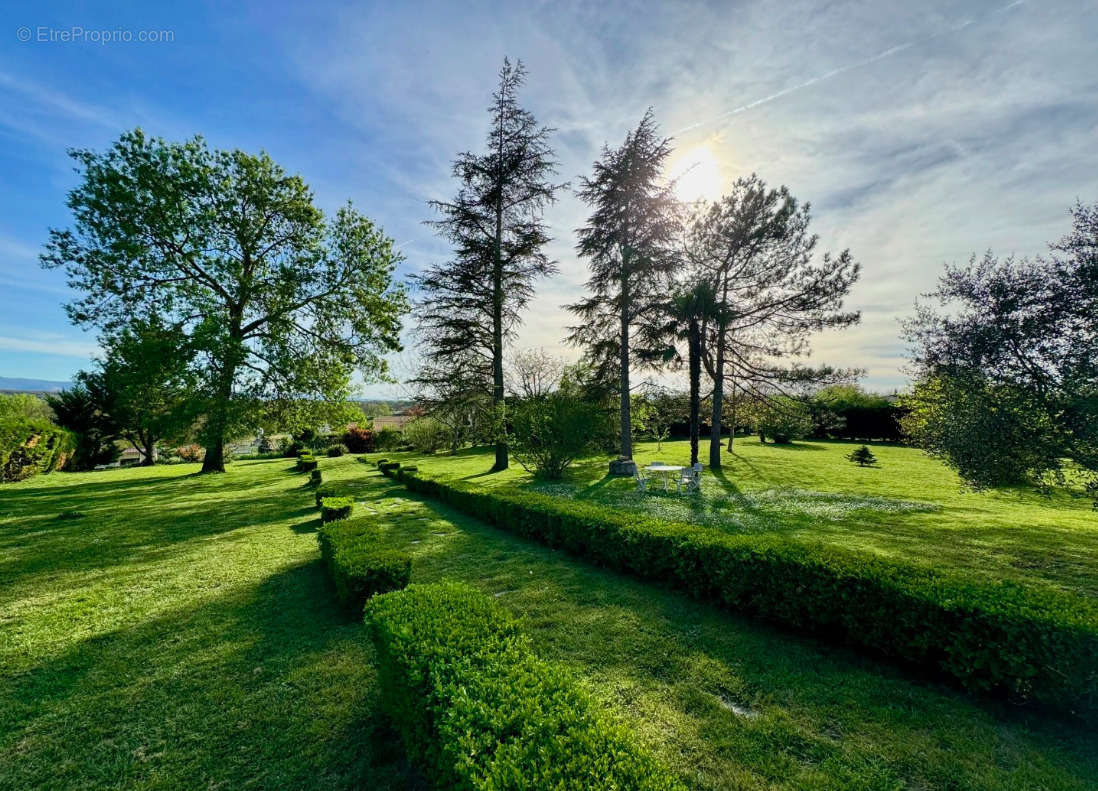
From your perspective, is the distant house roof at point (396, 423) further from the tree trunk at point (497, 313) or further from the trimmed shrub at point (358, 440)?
the tree trunk at point (497, 313)

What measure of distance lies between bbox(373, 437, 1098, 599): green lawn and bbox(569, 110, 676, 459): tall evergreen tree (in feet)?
18.4

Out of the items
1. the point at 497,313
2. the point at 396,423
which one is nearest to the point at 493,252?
the point at 497,313

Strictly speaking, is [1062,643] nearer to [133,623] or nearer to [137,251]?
[133,623]

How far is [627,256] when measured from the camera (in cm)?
1716

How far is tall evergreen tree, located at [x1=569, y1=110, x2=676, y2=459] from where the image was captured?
1697cm

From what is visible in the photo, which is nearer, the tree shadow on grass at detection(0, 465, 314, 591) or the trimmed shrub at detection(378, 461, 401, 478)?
the tree shadow on grass at detection(0, 465, 314, 591)

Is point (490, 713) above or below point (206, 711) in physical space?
above

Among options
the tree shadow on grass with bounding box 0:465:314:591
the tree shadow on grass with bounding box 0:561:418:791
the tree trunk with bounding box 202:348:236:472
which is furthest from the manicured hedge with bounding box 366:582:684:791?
the tree trunk with bounding box 202:348:236:472

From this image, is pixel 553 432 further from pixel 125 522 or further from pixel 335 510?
pixel 125 522

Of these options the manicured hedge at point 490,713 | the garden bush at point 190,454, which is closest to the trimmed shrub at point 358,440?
the garden bush at point 190,454

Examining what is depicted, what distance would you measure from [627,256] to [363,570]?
15869mm

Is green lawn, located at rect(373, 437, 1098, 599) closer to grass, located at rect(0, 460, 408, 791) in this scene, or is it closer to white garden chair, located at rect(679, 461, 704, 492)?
white garden chair, located at rect(679, 461, 704, 492)

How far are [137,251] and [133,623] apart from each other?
53.4 feet

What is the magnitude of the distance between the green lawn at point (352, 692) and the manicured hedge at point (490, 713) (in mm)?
643
